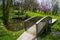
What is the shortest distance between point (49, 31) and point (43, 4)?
2643cm

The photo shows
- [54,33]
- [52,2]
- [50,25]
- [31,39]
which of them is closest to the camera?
[31,39]

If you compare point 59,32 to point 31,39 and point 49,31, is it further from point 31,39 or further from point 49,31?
point 31,39

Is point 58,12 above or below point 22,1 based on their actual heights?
below

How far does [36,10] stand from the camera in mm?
39656

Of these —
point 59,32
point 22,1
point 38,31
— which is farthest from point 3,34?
point 22,1

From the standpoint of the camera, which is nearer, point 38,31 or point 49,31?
point 38,31

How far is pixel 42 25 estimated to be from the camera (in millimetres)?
12719

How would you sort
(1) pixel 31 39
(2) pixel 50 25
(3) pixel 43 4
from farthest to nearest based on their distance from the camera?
(3) pixel 43 4, (2) pixel 50 25, (1) pixel 31 39

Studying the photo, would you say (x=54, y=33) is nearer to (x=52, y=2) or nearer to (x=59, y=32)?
(x=59, y=32)

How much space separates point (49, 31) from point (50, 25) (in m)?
1.39

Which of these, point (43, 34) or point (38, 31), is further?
point (43, 34)

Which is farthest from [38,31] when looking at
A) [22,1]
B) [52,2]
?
[52,2]

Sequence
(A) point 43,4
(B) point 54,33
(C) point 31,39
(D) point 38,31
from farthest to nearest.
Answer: (A) point 43,4, (B) point 54,33, (D) point 38,31, (C) point 31,39

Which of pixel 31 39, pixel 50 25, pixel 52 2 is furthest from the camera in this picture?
pixel 52 2
